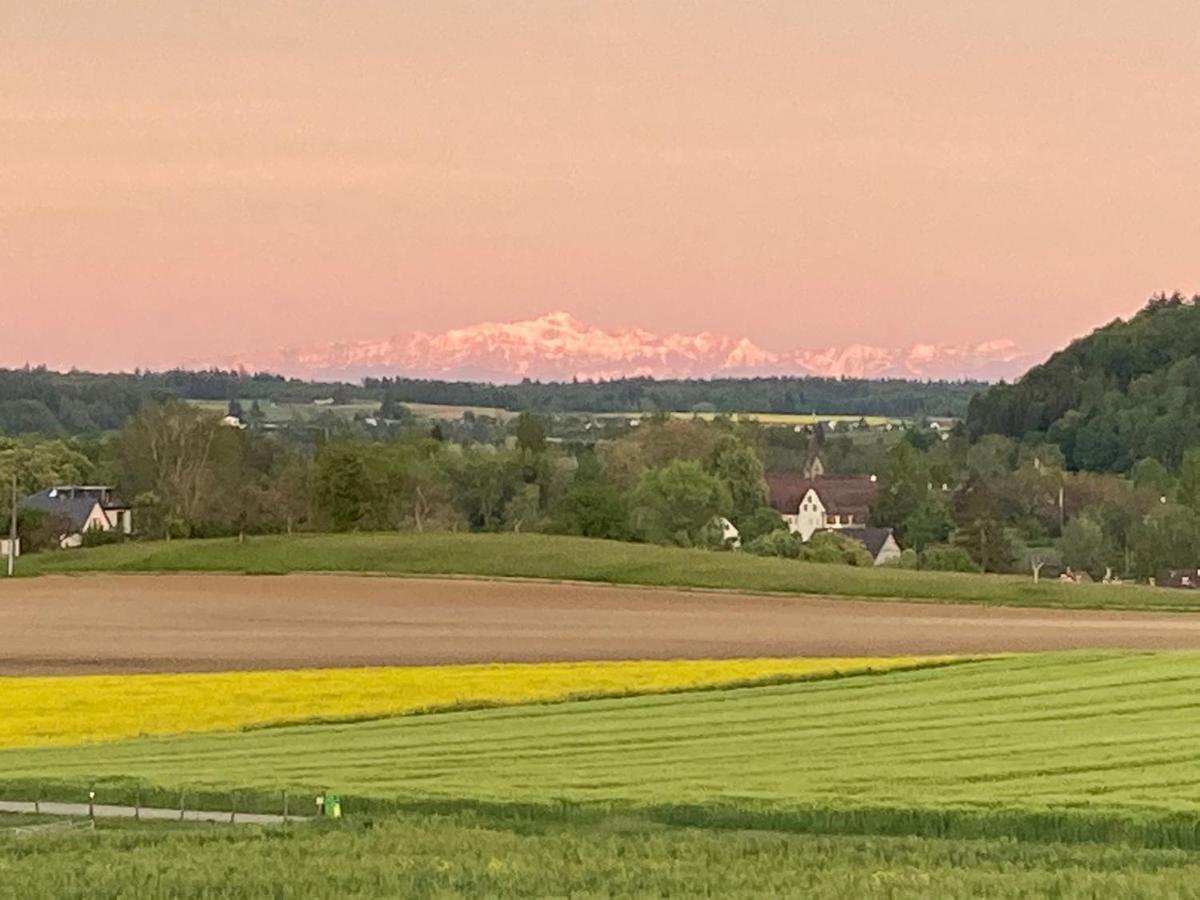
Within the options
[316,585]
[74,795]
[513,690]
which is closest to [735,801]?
[74,795]

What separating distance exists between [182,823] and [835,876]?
32.7 ft

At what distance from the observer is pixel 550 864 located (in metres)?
24.9

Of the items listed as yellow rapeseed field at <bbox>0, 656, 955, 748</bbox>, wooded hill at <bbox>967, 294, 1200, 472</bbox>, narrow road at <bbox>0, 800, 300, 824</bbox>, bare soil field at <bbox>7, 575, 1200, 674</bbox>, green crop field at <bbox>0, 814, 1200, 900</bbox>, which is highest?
wooded hill at <bbox>967, 294, 1200, 472</bbox>

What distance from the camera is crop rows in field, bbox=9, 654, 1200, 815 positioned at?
3148 cm

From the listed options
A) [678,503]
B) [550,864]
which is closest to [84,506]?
[678,503]

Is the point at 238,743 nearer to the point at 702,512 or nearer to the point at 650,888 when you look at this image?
the point at 650,888

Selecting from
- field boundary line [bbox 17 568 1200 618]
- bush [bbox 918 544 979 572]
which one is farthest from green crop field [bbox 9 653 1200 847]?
bush [bbox 918 544 979 572]

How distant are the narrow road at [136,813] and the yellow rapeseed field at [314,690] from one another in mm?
9699

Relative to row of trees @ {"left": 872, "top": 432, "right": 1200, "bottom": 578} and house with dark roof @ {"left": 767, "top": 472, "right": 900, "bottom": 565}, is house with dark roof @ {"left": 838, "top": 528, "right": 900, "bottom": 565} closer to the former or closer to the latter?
row of trees @ {"left": 872, "top": 432, "right": 1200, "bottom": 578}

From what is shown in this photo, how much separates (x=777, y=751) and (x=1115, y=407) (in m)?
156

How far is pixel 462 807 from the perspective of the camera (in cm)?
3062

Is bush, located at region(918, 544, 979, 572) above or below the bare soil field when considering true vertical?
below

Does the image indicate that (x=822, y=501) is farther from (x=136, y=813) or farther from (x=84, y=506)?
(x=136, y=813)

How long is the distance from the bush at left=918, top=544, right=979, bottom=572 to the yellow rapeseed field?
180ft
